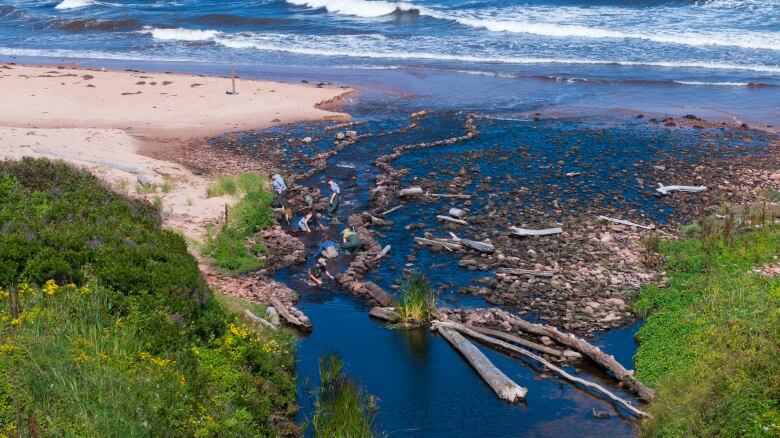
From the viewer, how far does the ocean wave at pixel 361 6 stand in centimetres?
5772

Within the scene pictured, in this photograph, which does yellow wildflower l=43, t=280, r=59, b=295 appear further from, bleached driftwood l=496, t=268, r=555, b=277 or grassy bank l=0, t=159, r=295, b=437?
bleached driftwood l=496, t=268, r=555, b=277

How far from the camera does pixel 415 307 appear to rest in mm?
16109

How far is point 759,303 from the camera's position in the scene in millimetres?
14641

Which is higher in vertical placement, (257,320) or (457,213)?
(457,213)

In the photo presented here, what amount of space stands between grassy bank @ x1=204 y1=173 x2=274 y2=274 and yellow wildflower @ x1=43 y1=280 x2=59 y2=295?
6.34 metres

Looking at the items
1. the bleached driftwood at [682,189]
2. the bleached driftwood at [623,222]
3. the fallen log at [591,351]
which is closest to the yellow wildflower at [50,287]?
the fallen log at [591,351]

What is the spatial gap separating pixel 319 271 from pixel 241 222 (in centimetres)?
286

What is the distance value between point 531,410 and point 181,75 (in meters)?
29.0

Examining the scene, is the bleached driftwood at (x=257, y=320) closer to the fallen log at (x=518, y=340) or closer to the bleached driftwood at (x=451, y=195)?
the fallen log at (x=518, y=340)

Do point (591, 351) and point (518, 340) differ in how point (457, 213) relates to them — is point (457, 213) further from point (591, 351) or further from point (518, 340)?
point (591, 351)

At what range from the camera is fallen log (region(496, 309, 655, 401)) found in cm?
1372

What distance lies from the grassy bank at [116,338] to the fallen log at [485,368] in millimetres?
2978

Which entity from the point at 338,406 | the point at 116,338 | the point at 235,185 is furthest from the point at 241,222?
the point at 116,338

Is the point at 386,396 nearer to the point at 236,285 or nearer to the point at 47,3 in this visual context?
the point at 236,285
